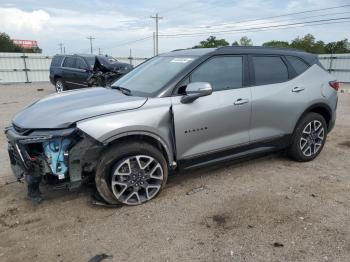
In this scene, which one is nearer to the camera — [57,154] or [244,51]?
[57,154]

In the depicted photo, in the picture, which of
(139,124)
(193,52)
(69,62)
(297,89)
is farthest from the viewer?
(69,62)

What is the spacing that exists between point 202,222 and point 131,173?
930mm

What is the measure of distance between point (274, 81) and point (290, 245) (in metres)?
2.38

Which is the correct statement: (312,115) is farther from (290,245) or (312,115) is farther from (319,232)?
(290,245)

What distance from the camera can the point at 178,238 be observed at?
10.5 ft

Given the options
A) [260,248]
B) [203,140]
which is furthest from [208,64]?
[260,248]

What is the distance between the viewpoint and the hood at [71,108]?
3.42 meters

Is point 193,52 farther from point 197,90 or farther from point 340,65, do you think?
point 340,65

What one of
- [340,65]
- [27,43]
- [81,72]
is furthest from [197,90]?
[27,43]

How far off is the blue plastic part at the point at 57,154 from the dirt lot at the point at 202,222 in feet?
1.84

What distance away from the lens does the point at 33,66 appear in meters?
24.4

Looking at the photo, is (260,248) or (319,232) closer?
(260,248)

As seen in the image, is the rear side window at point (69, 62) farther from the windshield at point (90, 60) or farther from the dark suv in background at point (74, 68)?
the windshield at point (90, 60)

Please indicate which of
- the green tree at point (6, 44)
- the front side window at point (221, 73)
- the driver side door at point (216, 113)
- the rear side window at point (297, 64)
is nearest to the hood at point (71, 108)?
the driver side door at point (216, 113)
